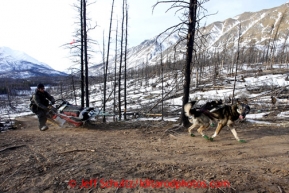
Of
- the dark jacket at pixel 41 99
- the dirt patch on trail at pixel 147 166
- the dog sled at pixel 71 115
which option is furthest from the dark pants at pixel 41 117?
the dirt patch on trail at pixel 147 166

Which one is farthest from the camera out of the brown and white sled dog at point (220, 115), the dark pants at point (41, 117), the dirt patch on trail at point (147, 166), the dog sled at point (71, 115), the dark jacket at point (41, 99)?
the dog sled at point (71, 115)

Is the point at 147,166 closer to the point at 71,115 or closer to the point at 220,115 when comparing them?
the point at 220,115

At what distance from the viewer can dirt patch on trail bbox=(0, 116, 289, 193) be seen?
3.37 meters

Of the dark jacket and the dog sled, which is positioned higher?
the dark jacket

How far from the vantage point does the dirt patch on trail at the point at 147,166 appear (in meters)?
3.37

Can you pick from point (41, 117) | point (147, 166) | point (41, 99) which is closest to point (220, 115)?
point (147, 166)

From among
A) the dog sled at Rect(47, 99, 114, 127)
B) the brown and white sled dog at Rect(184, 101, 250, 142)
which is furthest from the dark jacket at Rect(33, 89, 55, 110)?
the brown and white sled dog at Rect(184, 101, 250, 142)

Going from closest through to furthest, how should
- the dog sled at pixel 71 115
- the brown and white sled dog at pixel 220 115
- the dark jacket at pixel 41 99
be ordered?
1. the brown and white sled dog at pixel 220 115
2. the dark jacket at pixel 41 99
3. the dog sled at pixel 71 115

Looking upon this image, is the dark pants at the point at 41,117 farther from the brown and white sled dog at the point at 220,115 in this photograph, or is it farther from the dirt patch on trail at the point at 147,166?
the brown and white sled dog at the point at 220,115

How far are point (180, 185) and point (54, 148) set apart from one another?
158 inches

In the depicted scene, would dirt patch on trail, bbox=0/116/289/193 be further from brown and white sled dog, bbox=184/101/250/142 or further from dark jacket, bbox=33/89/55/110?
dark jacket, bbox=33/89/55/110

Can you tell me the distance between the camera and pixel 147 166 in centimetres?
416

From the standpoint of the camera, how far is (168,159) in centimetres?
468

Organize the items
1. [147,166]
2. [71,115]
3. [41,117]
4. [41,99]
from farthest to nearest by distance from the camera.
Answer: [71,115]
[41,117]
[41,99]
[147,166]
